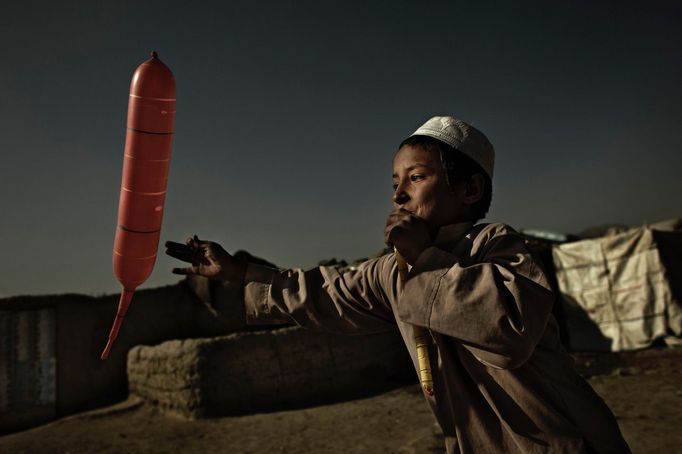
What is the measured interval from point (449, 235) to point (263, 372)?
5.10 metres

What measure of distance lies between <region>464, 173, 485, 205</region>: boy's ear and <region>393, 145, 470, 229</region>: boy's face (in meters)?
0.02

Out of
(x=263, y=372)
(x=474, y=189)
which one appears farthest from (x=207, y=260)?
(x=263, y=372)

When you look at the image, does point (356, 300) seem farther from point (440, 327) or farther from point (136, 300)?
point (136, 300)

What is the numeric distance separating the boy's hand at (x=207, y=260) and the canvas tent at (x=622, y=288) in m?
8.42

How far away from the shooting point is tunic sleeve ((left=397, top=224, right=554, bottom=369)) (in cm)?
95

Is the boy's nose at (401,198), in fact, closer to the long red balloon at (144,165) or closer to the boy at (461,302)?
the boy at (461,302)

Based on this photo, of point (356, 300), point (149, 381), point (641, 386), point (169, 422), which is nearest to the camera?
point (356, 300)

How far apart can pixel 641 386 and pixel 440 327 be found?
19.0 feet

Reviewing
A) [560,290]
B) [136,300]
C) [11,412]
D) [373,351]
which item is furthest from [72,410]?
[560,290]

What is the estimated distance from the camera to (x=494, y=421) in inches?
46.3

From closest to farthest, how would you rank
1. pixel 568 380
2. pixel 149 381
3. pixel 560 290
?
pixel 568 380
pixel 149 381
pixel 560 290

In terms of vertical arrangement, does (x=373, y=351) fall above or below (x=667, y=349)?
above

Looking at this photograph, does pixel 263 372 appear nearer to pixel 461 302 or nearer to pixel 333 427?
pixel 333 427

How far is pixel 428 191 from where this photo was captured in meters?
1.36
